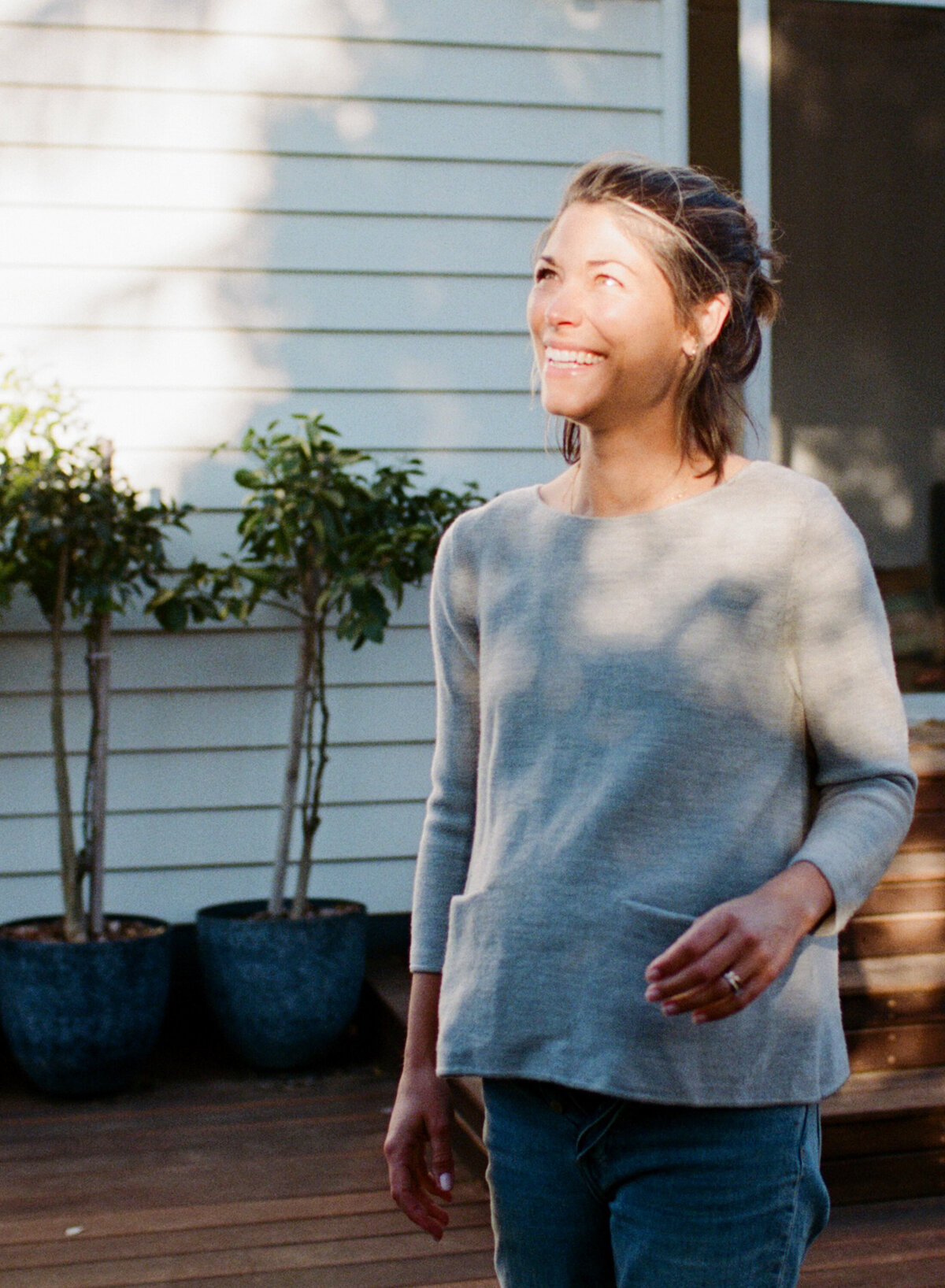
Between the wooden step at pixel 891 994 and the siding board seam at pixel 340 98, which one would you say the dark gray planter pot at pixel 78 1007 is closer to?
the wooden step at pixel 891 994

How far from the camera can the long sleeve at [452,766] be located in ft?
4.24

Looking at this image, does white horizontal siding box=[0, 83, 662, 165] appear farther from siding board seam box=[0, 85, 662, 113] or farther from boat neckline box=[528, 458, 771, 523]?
boat neckline box=[528, 458, 771, 523]

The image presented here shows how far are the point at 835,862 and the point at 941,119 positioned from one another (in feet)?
12.8

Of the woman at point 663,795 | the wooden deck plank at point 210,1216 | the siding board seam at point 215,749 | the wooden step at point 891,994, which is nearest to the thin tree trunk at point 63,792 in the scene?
the siding board seam at point 215,749

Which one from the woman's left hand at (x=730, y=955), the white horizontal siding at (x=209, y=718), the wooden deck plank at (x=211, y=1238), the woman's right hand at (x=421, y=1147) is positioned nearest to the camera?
the woman's left hand at (x=730, y=955)

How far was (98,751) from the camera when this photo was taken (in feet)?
12.3

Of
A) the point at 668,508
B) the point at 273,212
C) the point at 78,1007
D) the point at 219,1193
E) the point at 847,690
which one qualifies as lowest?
the point at 219,1193

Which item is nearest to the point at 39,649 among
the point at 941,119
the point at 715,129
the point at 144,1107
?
the point at 144,1107

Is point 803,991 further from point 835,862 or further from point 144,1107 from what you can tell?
point 144,1107

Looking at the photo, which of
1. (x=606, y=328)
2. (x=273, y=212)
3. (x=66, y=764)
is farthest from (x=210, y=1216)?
(x=273, y=212)

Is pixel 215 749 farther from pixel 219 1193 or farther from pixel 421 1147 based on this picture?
pixel 421 1147

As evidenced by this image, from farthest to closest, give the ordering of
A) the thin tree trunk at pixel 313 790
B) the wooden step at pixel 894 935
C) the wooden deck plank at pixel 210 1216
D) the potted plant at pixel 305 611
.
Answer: the thin tree trunk at pixel 313 790 → the potted plant at pixel 305 611 → the wooden step at pixel 894 935 → the wooden deck plank at pixel 210 1216

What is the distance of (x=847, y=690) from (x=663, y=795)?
0.16 meters

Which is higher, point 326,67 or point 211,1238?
point 326,67
